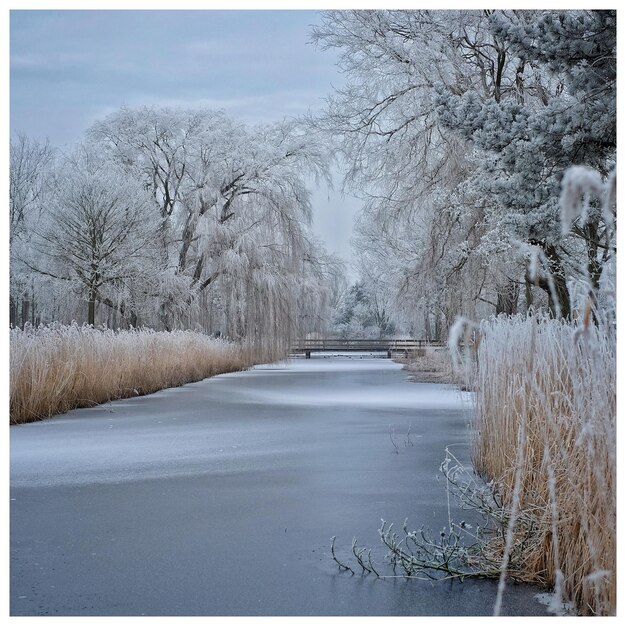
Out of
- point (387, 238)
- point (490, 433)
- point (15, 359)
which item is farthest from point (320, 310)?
point (490, 433)

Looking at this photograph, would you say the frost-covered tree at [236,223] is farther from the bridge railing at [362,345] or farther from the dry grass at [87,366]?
the dry grass at [87,366]

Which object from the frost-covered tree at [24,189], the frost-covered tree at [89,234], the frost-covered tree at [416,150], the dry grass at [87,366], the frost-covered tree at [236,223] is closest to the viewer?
the frost-covered tree at [24,189]

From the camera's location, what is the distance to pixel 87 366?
5750mm

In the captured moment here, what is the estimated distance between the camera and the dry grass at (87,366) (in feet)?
15.3

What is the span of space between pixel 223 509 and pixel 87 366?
358 cm

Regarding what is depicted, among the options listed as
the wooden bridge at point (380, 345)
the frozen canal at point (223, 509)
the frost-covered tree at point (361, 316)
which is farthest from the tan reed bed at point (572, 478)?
the wooden bridge at point (380, 345)

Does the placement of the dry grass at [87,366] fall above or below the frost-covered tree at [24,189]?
below

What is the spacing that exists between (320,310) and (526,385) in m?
8.74

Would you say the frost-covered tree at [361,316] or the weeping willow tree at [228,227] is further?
the weeping willow tree at [228,227]

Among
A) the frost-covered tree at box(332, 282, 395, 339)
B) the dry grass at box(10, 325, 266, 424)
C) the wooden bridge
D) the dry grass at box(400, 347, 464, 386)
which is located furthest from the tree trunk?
the dry grass at box(10, 325, 266, 424)

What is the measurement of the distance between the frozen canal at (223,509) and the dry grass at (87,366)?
217 millimetres

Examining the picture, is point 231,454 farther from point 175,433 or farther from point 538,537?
point 538,537

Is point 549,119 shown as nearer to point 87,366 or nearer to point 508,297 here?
point 508,297

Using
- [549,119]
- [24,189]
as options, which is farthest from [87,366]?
[549,119]
